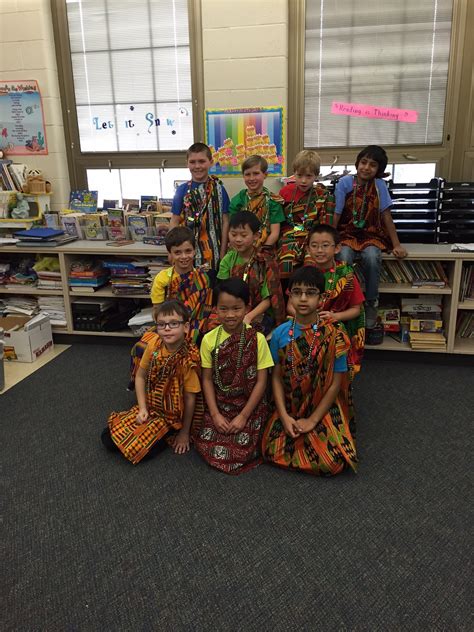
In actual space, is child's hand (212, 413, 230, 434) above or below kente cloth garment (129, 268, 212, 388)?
below

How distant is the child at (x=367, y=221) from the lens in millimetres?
2754

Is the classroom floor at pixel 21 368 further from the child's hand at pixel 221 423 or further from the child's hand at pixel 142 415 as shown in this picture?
the child's hand at pixel 221 423

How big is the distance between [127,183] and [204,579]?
293 cm

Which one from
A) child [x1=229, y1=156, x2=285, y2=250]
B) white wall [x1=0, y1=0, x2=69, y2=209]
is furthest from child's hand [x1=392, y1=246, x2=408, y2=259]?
white wall [x1=0, y1=0, x2=69, y2=209]

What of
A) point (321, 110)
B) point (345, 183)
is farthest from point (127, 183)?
point (345, 183)

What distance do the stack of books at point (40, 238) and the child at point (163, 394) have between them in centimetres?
155

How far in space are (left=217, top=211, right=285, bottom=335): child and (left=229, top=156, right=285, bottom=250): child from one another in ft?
0.37

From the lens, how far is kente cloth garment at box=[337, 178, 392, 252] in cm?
276

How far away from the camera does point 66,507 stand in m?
1.79

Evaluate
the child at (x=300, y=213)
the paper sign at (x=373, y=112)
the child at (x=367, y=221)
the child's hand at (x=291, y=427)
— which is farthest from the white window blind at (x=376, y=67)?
the child's hand at (x=291, y=427)

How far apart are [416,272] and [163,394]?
5.81ft

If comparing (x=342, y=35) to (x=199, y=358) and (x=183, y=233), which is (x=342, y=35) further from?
(x=199, y=358)

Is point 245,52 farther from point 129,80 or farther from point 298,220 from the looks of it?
point 298,220

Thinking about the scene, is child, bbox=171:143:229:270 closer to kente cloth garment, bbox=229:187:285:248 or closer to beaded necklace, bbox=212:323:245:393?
kente cloth garment, bbox=229:187:285:248
